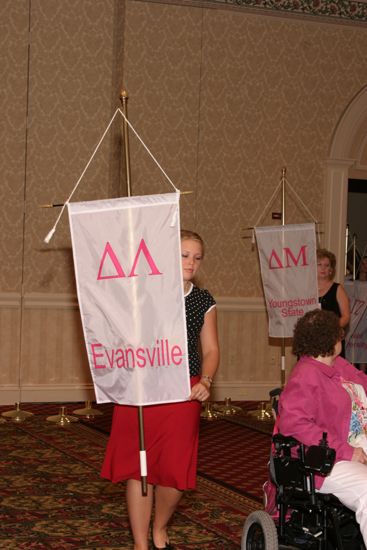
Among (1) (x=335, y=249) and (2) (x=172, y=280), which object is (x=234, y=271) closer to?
(1) (x=335, y=249)

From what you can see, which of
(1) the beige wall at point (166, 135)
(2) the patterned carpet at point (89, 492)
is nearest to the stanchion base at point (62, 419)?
(2) the patterned carpet at point (89, 492)

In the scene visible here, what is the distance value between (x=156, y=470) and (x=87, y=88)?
5.72 m

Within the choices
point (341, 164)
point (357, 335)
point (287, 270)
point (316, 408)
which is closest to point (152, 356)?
point (316, 408)

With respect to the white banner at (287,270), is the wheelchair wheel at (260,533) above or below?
below

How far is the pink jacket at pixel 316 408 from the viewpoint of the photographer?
150 inches

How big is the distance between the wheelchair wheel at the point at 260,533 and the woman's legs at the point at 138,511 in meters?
0.41

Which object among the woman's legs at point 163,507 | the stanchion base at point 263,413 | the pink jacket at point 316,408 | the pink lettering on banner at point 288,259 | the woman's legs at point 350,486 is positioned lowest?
the stanchion base at point 263,413

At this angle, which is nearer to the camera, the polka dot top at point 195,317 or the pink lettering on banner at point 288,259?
the polka dot top at point 195,317

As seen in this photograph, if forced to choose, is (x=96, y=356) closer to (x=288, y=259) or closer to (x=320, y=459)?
(x=320, y=459)

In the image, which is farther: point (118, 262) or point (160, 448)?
point (160, 448)

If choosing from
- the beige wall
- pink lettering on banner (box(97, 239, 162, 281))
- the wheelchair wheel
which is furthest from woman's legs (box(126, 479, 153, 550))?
the beige wall

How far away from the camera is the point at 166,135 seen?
9375mm

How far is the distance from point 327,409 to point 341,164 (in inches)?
255

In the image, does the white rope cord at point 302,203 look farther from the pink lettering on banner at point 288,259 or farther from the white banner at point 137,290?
the white banner at point 137,290
